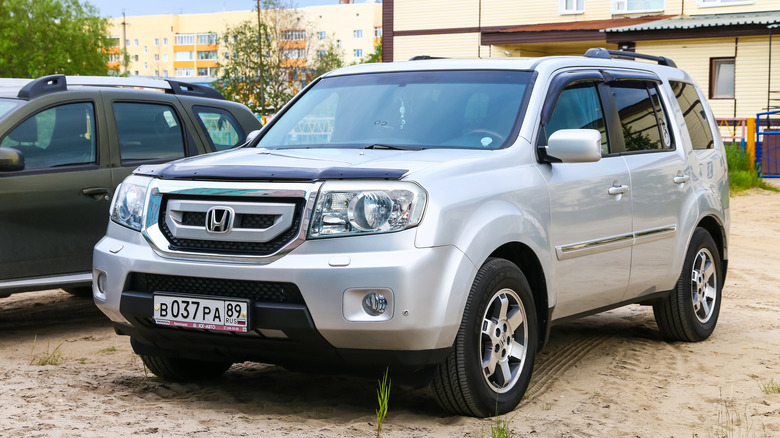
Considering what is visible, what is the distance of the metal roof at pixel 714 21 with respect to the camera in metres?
30.4

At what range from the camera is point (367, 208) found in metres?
4.54

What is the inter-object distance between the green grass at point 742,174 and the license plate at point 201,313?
60.4 ft

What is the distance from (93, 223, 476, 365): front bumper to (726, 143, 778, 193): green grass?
1820 cm

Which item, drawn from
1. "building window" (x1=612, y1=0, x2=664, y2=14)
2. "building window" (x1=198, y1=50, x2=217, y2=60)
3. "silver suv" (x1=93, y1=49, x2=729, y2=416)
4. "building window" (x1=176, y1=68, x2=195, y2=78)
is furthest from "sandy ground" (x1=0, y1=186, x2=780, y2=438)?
"building window" (x1=176, y1=68, x2=195, y2=78)

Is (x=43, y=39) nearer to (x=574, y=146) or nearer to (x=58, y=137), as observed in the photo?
(x=58, y=137)

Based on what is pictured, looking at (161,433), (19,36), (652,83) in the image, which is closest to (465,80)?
(652,83)

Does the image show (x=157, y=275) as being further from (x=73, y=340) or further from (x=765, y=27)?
(x=765, y=27)

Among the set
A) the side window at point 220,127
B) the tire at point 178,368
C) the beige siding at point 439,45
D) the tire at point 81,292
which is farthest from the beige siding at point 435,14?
the tire at point 178,368

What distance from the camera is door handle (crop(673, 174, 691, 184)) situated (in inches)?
266

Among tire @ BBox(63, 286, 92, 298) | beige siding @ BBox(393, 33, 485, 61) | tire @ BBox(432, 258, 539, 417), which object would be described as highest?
beige siding @ BBox(393, 33, 485, 61)

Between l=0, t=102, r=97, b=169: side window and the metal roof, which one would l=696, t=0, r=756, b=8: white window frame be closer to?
the metal roof

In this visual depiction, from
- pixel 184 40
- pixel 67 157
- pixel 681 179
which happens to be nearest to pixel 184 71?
pixel 184 40

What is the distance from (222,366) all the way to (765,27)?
27998 mm

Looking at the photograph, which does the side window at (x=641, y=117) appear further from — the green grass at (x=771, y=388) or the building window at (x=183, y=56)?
the building window at (x=183, y=56)
